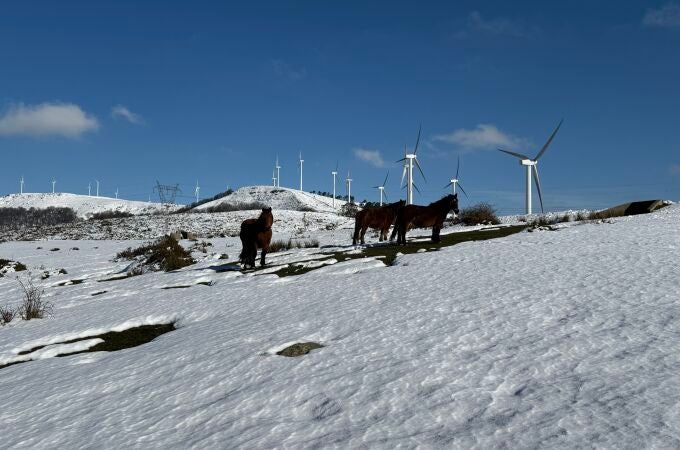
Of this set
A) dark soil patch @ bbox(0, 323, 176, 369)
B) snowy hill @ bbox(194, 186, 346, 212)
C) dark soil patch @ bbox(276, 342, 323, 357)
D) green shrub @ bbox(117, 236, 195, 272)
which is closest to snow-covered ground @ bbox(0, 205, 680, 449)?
dark soil patch @ bbox(276, 342, 323, 357)

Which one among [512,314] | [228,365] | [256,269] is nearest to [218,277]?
[256,269]

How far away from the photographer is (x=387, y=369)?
424 cm

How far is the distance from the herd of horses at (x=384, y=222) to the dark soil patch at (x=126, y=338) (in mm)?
4692

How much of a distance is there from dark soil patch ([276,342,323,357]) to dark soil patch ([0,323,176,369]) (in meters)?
2.71

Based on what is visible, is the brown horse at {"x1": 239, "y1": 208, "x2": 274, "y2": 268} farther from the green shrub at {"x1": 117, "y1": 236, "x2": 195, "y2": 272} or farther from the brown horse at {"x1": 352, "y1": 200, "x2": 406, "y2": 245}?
the brown horse at {"x1": 352, "y1": 200, "x2": 406, "y2": 245}

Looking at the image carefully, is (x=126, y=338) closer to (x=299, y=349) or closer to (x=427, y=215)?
(x=299, y=349)

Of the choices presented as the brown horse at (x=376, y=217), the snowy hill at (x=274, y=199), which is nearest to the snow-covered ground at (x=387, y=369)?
the brown horse at (x=376, y=217)

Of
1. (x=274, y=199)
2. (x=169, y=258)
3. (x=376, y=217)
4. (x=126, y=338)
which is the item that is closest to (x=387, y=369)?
(x=126, y=338)

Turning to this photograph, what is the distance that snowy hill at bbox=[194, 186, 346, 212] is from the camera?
549 feet

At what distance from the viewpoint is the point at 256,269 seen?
12.8 metres

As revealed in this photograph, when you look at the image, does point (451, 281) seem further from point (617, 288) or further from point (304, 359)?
point (304, 359)

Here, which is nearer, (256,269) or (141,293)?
(141,293)

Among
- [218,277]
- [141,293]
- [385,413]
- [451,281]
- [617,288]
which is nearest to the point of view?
[385,413]

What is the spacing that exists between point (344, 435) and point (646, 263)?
24.8 ft
